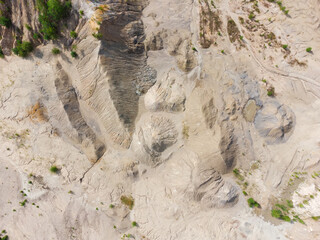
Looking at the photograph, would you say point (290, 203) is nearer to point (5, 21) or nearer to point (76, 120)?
point (76, 120)

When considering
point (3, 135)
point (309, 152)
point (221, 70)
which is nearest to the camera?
point (309, 152)

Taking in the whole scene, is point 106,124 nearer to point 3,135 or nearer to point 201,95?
point 201,95

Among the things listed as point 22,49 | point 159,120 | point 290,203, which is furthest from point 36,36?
point 290,203

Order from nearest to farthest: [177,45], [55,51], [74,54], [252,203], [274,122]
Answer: [252,203] → [274,122] → [74,54] → [55,51] → [177,45]

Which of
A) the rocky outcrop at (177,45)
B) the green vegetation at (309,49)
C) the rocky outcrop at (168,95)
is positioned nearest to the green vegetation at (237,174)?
the rocky outcrop at (168,95)

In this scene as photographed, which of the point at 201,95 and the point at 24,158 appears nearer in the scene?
the point at 201,95

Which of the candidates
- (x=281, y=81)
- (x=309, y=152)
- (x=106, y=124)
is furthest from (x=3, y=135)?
(x=309, y=152)

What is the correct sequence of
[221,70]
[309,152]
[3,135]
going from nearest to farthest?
[309,152] < [221,70] < [3,135]

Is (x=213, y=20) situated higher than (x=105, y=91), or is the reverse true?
(x=213, y=20)
